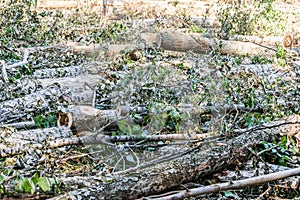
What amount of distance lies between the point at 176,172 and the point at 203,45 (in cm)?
501

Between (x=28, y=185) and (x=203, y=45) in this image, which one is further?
(x=203, y=45)

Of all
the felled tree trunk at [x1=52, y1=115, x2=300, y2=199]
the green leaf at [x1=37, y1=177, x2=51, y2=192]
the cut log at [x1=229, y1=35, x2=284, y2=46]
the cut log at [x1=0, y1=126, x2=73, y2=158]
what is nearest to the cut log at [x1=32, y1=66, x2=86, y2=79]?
the cut log at [x1=0, y1=126, x2=73, y2=158]

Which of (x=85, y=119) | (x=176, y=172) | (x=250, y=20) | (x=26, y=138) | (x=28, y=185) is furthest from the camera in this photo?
(x=250, y=20)

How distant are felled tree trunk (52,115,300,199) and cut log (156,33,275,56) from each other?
13.3 ft

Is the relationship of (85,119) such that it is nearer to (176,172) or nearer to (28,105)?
(28,105)

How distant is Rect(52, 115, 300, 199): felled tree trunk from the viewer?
6.97 ft

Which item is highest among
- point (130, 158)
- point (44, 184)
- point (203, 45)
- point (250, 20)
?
point (250, 20)

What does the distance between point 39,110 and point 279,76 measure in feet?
10.7

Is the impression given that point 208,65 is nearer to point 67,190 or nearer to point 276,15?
point 67,190

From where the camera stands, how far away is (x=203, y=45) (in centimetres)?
716

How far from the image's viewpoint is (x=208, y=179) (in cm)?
267

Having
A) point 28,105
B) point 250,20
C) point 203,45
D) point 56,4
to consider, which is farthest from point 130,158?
point 56,4

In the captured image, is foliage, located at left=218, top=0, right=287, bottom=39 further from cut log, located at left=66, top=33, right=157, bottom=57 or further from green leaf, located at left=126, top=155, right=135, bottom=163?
green leaf, located at left=126, top=155, right=135, bottom=163

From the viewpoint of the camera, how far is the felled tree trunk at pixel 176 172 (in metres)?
2.12
